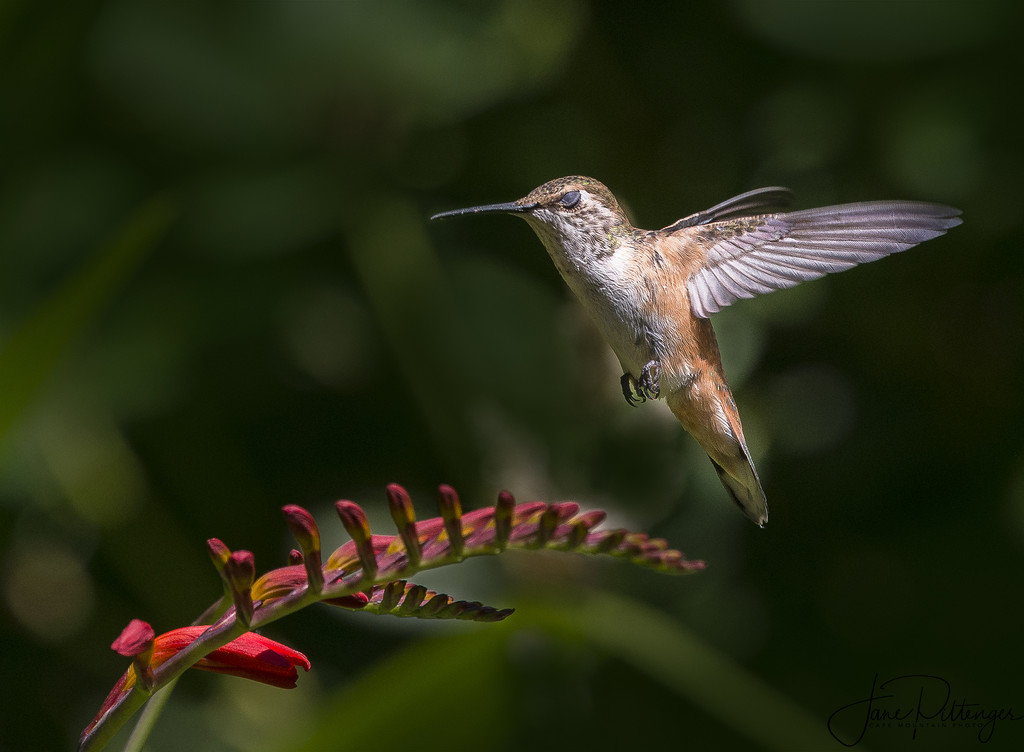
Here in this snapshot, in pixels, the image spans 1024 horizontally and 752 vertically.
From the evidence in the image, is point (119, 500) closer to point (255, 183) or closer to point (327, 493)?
point (327, 493)

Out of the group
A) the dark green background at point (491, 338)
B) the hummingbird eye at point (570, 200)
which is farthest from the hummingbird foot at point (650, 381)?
the dark green background at point (491, 338)

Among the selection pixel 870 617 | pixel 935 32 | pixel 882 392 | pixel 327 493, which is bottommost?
pixel 870 617

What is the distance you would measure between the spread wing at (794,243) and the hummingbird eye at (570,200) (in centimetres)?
26

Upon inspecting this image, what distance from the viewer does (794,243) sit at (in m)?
1.61

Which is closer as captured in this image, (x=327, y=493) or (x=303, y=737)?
(x=303, y=737)

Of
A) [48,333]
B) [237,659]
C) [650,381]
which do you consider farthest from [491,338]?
[237,659]

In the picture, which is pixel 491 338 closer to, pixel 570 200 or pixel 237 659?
pixel 570 200

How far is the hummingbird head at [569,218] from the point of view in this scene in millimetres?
1481

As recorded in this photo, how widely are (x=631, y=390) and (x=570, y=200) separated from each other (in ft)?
1.10

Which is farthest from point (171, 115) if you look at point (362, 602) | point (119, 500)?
point (362, 602)

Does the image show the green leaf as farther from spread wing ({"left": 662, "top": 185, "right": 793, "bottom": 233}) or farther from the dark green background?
spread wing ({"left": 662, "top": 185, "right": 793, "bottom": 233})

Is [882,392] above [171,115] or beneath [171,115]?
beneath

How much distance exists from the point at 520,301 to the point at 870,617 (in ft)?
3.37

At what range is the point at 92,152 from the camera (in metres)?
2.61
